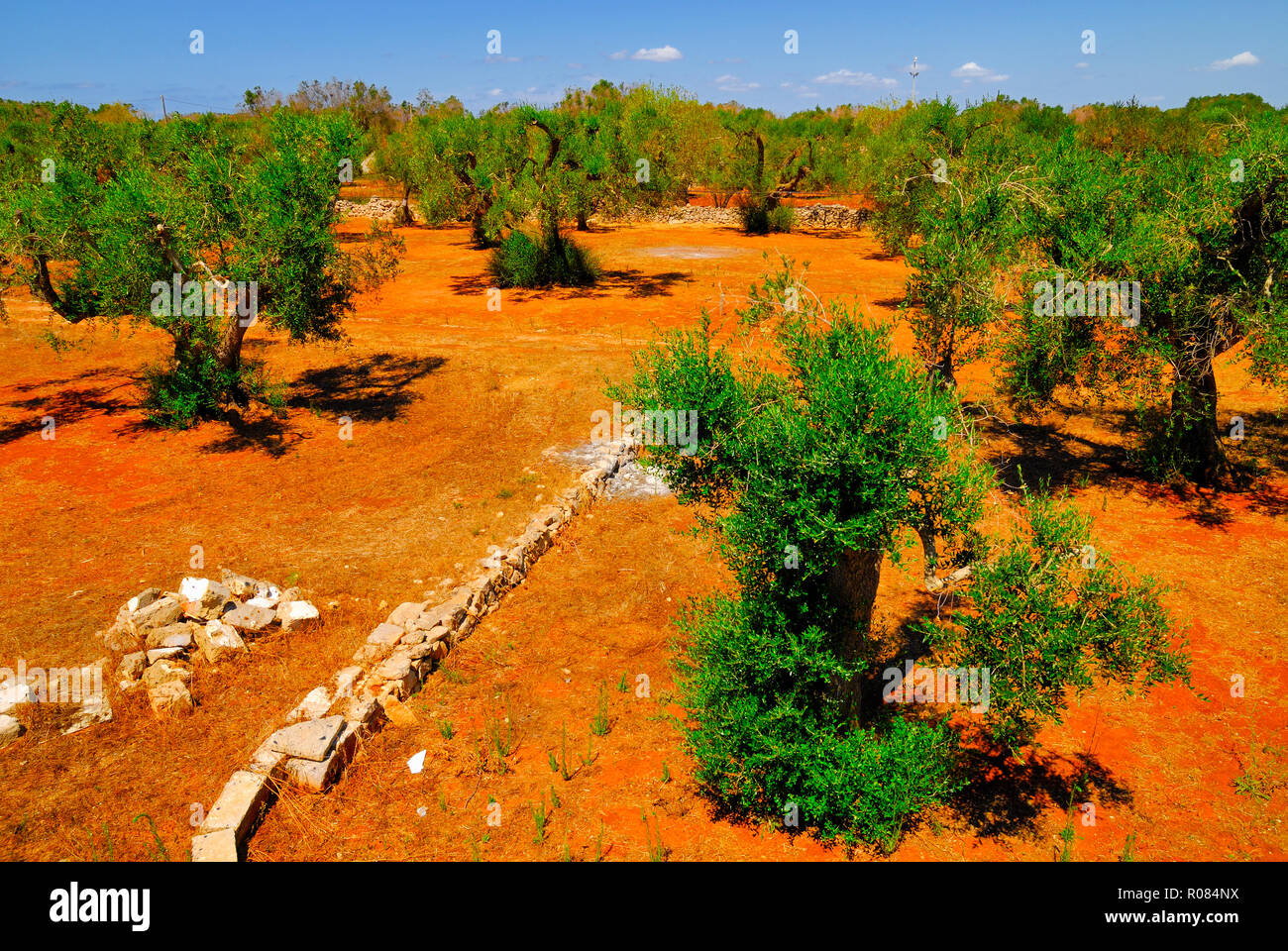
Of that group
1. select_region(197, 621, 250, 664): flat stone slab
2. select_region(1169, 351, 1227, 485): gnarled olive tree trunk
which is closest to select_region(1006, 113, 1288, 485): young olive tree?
select_region(1169, 351, 1227, 485): gnarled olive tree trunk

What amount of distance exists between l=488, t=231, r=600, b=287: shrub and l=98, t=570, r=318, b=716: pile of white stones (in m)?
24.6

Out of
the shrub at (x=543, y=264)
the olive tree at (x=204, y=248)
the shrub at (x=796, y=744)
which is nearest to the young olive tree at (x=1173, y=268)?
the shrub at (x=796, y=744)

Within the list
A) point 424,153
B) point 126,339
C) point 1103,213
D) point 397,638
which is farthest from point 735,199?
point 397,638

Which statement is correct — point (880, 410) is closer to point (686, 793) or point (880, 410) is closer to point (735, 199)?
point (686, 793)

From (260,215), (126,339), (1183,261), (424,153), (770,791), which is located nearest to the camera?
(770,791)

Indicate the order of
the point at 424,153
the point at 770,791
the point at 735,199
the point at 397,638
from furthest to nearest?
the point at 735,199
the point at 424,153
the point at 397,638
the point at 770,791

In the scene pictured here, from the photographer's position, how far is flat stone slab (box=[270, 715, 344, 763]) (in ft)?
27.5

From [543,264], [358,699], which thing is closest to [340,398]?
[358,699]

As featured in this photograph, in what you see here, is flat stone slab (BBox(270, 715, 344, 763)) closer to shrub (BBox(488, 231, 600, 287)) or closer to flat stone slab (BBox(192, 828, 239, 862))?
flat stone slab (BBox(192, 828, 239, 862))

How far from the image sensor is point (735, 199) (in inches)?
2333

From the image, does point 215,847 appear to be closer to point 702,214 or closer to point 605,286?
point 605,286

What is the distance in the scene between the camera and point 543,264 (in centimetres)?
3388

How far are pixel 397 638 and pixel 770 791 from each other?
18.0 feet

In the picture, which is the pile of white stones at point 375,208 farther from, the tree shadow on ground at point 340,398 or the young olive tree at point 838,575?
the young olive tree at point 838,575
